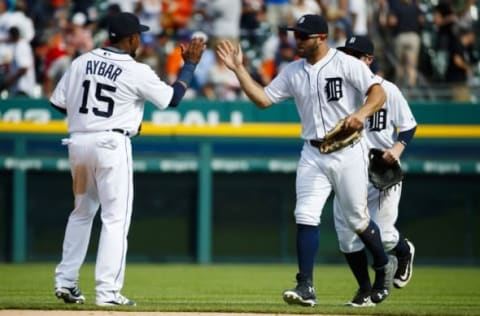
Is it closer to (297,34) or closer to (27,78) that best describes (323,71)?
(297,34)

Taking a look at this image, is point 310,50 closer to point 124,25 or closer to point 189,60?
point 189,60

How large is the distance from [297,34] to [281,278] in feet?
19.0

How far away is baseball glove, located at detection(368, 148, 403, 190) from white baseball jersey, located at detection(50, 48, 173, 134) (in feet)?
6.96

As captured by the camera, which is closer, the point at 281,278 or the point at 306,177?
the point at 306,177

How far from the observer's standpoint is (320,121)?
29.5 ft

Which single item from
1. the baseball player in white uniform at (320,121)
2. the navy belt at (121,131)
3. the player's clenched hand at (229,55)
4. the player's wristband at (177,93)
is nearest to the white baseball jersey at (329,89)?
the baseball player in white uniform at (320,121)

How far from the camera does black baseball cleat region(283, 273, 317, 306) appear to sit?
873cm

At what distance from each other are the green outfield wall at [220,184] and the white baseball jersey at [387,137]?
22.1 feet

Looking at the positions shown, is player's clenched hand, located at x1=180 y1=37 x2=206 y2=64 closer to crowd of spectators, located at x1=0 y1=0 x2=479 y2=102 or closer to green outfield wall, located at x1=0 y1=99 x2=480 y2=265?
green outfield wall, located at x1=0 y1=99 x2=480 y2=265

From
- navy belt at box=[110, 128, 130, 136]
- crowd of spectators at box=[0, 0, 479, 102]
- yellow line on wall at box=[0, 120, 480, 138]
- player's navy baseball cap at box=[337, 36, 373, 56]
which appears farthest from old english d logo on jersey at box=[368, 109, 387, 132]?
crowd of spectators at box=[0, 0, 479, 102]

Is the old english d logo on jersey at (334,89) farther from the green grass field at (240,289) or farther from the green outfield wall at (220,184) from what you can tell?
the green outfield wall at (220,184)

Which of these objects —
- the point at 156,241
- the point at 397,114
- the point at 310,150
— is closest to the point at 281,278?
the point at 156,241

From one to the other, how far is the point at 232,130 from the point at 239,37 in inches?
58.5

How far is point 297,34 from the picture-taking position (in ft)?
29.3
